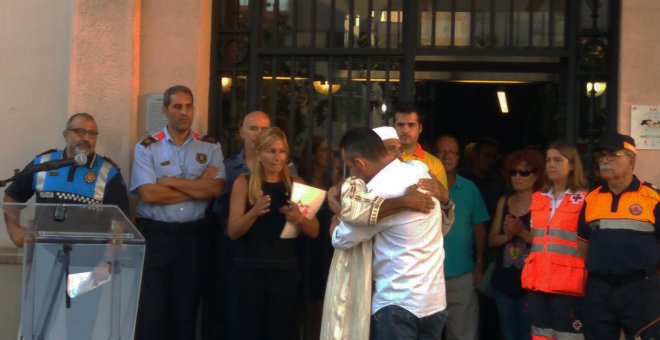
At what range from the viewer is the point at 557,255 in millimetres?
6352

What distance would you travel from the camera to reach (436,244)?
17.4 ft

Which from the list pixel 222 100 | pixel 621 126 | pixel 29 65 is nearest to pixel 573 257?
pixel 621 126

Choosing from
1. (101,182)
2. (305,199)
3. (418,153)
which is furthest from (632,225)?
(101,182)

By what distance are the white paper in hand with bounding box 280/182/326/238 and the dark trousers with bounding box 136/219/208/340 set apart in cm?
77

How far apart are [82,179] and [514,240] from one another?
120 inches

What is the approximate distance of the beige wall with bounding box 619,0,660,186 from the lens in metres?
7.07

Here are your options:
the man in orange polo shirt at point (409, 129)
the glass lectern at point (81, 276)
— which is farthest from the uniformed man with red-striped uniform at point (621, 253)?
the glass lectern at point (81, 276)

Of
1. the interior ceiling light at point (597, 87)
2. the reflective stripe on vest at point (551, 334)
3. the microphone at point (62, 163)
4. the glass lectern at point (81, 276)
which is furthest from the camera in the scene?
the interior ceiling light at point (597, 87)

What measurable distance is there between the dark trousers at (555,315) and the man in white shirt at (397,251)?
130cm

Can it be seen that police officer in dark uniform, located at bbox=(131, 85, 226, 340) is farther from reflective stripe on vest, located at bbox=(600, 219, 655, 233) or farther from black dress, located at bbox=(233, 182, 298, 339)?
reflective stripe on vest, located at bbox=(600, 219, 655, 233)

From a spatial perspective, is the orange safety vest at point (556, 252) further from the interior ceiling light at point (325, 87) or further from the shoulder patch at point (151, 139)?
the shoulder patch at point (151, 139)

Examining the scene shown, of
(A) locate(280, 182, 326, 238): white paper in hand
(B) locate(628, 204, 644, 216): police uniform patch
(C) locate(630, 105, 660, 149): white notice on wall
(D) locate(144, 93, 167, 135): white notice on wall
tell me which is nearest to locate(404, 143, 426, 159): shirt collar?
(A) locate(280, 182, 326, 238): white paper in hand

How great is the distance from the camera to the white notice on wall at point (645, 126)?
7008mm

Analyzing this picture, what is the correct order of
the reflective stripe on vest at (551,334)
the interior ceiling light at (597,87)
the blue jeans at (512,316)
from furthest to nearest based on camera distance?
the interior ceiling light at (597,87) → the blue jeans at (512,316) → the reflective stripe on vest at (551,334)
